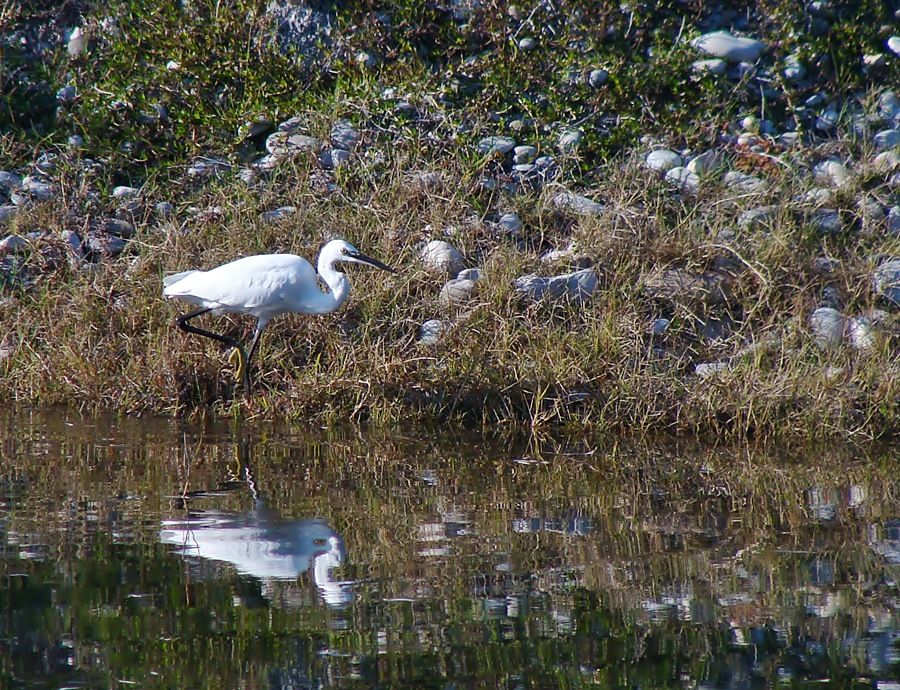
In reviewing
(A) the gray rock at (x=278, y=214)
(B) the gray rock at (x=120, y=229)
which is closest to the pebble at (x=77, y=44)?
(B) the gray rock at (x=120, y=229)

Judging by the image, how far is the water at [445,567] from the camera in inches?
140

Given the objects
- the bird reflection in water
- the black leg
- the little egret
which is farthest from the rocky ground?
the bird reflection in water

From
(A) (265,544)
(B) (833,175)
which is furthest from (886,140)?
(A) (265,544)

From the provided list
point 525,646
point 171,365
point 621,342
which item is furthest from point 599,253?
point 525,646

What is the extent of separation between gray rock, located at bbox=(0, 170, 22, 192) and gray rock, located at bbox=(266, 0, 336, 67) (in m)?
2.52

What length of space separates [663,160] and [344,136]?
2474mm

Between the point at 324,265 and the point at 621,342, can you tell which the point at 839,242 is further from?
the point at 324,265

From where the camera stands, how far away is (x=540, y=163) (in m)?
8.88

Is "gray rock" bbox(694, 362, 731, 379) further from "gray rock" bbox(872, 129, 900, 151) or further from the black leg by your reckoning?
"gray rock" bbox(872, 129, 900, 151)

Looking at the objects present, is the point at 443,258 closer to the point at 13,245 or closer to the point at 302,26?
the point at 13,245

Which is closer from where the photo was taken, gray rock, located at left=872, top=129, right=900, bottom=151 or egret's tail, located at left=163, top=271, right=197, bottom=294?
egret's tail, located at left=163, top=271, right=197, bottom=294

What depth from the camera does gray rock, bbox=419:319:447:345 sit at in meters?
7.31

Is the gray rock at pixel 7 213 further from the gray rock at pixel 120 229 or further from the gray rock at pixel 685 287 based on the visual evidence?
the gray rock at pixel 685 287

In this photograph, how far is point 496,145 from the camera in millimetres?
9000
